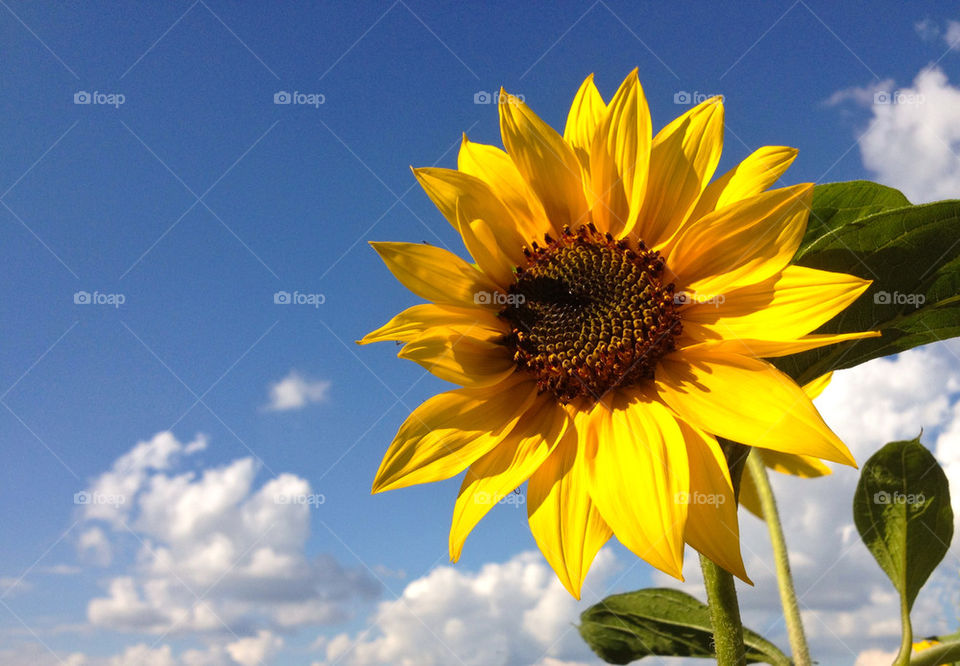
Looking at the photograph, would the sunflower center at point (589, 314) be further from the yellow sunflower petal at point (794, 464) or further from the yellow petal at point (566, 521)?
the yellow sunflower petal at point (794, 464)

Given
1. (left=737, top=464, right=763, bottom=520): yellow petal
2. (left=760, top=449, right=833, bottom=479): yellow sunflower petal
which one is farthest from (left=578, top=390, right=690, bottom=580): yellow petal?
(left=737, top=464, right=763, bottom=520): yellow petal

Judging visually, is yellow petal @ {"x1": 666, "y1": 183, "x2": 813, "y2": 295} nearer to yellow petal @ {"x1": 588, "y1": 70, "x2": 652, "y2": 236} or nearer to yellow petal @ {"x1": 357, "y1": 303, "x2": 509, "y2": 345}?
yellow petal @ {"x1": 588, "y1": 70, "x2": 652, "y2": 236}

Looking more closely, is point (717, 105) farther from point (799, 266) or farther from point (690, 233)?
point (799, 266)

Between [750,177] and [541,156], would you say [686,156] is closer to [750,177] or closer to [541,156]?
[750,177]

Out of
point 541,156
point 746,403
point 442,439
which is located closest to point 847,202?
point 746,403

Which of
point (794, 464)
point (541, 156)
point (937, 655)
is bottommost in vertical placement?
point (937, 655)
